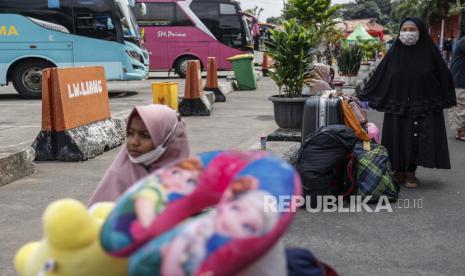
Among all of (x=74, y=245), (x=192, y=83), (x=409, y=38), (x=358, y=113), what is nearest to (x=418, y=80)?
(x=409, y=38)

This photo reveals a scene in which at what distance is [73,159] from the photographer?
6.86 meters

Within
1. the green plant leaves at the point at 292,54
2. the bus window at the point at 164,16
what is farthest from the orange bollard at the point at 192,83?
the bus window at the point at 164,16

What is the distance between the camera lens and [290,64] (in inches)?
309

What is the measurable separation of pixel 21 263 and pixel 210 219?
927mm

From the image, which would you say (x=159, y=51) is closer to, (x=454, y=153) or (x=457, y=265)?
(x=454, y=153)

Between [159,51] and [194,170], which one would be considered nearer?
[194,170]

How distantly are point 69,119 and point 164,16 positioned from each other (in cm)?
1673

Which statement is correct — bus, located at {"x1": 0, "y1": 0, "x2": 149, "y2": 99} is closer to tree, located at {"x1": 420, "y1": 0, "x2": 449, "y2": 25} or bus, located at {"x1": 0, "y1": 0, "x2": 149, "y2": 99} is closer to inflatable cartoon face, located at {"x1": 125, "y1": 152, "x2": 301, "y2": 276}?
inflatable cartoon face, located at {"x1": 125, "y1": 152, "x2": 301, "y2": 276}

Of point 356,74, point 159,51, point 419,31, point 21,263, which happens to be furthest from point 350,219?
point 159,51

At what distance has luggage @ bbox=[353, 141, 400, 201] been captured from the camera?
519 centimetres

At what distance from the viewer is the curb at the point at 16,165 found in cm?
573

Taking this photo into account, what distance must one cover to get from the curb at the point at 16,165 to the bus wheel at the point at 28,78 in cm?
841

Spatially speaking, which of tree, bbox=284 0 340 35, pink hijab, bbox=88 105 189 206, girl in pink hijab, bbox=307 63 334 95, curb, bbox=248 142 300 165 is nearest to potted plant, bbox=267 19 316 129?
girl in pink hijab, bbox=307 63 334 95

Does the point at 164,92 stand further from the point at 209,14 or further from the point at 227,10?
the point at 227,10
